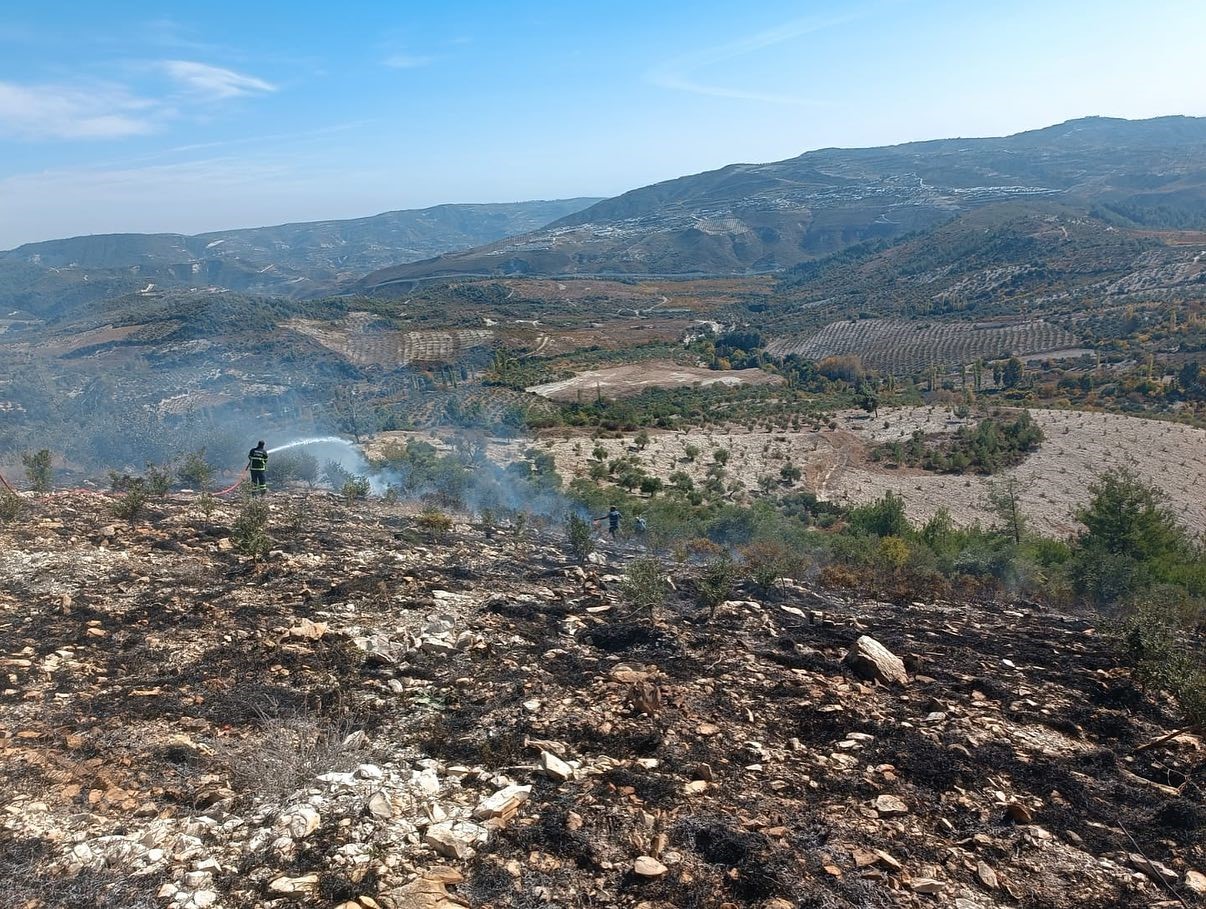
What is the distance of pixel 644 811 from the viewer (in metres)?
4.25

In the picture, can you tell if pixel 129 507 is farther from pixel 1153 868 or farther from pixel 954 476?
pixel 954 476

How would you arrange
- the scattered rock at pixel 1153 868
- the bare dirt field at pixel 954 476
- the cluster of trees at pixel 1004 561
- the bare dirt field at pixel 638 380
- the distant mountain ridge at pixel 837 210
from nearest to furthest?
the scattered rock at pixel 1153 868
the cluster of trees at pixel 1004 561
the bare dirt field at pixel 954 476
the bare dirt field at pixel 638 380
the distant mountain ridge at pixel 837 210

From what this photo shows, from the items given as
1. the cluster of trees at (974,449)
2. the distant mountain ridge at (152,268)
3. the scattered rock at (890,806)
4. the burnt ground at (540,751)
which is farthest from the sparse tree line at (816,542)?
the distant mountain ridge at (152,268)

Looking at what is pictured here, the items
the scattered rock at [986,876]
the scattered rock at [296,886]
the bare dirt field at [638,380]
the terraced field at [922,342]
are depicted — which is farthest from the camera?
the terraced field at [922,342]

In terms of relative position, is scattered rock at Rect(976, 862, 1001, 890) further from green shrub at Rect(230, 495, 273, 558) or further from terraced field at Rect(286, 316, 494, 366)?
terraced field at Rect(286, 316, 494, 366)

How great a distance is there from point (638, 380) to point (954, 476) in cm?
2755

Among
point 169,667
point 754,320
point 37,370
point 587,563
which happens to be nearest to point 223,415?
point 37,370

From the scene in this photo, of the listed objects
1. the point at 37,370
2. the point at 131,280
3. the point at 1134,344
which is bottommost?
the point at 1134,344

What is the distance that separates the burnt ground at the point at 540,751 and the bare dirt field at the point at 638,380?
35915 mm

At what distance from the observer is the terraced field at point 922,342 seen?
52781 millimetres

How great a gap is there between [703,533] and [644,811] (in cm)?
1059

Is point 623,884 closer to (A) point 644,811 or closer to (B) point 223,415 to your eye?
(A) point 644,811

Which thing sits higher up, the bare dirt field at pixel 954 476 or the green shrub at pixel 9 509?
the green shrub at pixel 9 509

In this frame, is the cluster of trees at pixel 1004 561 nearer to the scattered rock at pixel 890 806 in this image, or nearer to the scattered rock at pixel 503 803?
the scattered rock at pixel 890 806
